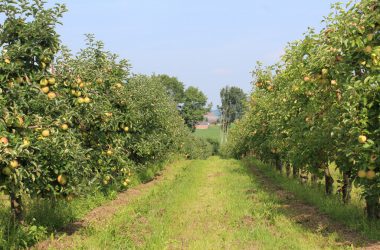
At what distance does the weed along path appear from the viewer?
762cm

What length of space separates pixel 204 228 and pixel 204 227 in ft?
0.39

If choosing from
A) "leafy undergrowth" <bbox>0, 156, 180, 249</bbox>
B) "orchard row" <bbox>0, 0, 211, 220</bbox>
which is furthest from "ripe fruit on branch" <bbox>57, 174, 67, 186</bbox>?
"leafy undergrowth" <bbox>0, 156, 180, 249</bbox>

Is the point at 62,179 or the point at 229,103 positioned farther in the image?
the point at 229,103

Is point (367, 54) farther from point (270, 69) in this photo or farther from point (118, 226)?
point (270, 69)

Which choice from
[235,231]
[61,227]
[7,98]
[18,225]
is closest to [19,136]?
[7,98]

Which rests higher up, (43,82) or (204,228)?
(43,82)

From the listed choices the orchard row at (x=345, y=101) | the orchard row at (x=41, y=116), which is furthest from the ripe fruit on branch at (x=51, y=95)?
the orchard row at (x=345, y=101)

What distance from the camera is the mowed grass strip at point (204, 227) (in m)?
7.67

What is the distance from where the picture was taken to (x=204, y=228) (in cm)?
930

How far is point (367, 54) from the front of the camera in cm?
780

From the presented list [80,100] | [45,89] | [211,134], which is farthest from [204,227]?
[211,134]

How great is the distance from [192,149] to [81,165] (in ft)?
164

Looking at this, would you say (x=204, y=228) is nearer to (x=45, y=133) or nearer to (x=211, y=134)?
(x=45, y=133)

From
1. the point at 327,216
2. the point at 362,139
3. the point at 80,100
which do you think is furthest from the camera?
the point at 327,216
